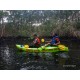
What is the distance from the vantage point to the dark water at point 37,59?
570 centimetres

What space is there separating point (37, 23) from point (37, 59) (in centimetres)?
74

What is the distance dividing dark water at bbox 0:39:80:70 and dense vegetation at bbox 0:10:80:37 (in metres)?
0.24

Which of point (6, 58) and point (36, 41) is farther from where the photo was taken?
point (36, 41)

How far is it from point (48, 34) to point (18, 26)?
643mm

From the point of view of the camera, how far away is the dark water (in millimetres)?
5699

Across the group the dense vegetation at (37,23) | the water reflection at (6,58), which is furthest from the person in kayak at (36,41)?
the water reflection at (6,58)

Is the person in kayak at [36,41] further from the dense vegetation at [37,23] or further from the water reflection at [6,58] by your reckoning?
the water reflection at [6,58]

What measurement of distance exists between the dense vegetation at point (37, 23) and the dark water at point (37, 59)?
0.24 metres

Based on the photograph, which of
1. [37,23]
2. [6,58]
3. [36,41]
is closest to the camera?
[37,23]

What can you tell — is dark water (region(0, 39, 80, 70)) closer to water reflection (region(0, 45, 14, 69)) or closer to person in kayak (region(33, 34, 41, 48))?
water reflection (region(0, 45, 14, 69))

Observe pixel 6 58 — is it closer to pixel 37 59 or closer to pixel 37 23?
pixel 37 59

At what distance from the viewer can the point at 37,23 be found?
624 cm

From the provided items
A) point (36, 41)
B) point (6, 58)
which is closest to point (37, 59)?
point (36, 41)
